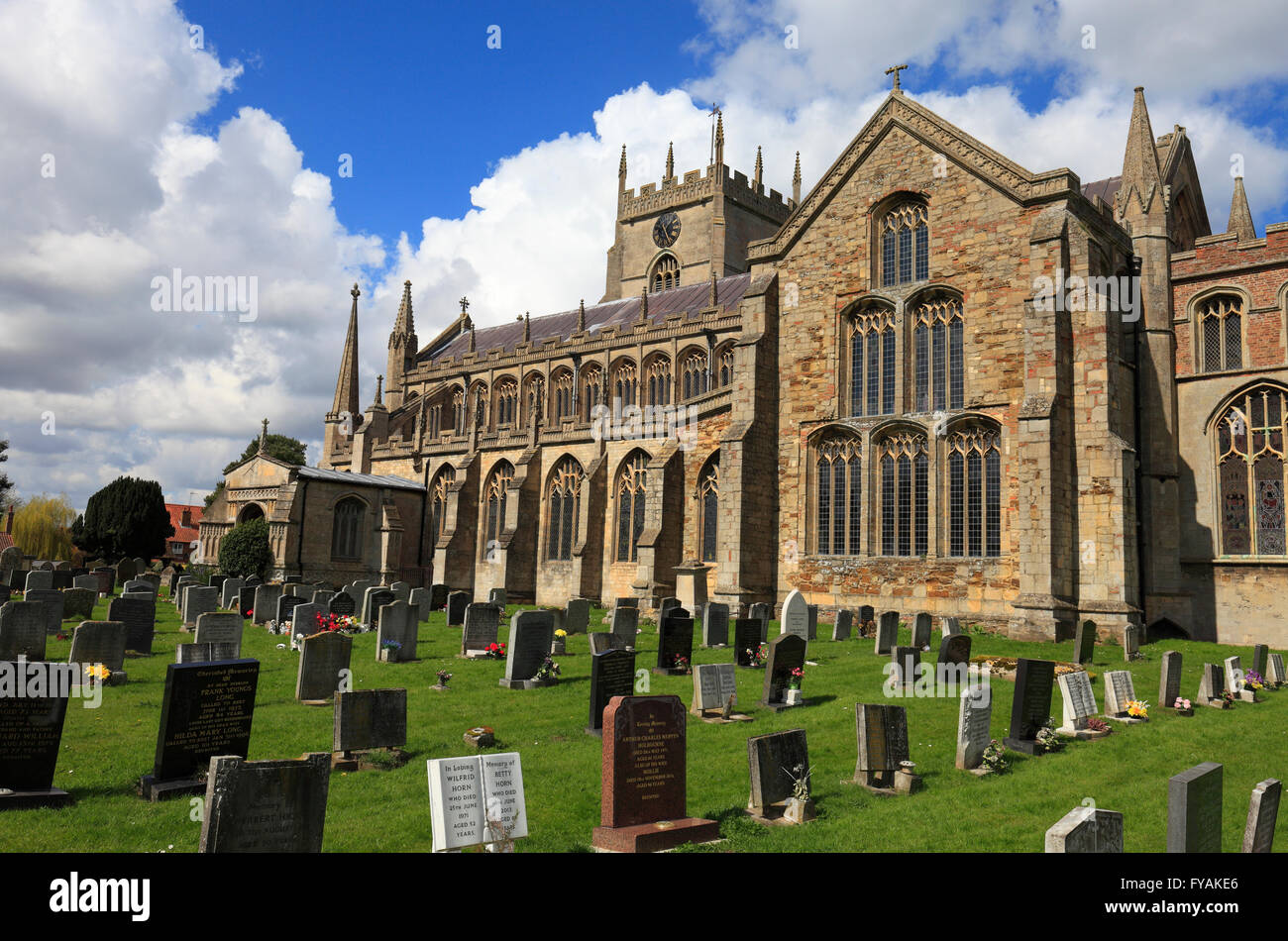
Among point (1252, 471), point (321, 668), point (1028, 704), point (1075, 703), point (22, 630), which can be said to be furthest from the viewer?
point (1252, 471)

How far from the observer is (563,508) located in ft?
113

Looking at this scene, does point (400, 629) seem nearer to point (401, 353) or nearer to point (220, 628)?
point (220, 628)

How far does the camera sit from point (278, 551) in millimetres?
32594

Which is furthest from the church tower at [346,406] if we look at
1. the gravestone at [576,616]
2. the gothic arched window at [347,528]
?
the gravestone at [576,616]

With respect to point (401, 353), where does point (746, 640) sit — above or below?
below

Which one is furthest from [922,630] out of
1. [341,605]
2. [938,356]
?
[341,605]

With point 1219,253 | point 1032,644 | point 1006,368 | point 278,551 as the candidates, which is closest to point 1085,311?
point 1006,368

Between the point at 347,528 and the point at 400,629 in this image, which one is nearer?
the point at 400,629

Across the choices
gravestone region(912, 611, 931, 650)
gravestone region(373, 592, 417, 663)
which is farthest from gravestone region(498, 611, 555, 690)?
gravestone region(912, 611, 931, 650)

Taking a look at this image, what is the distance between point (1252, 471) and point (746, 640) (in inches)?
626

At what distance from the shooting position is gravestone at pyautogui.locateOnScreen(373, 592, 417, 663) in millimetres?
16234

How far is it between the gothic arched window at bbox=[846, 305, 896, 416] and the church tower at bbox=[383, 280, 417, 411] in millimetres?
32672

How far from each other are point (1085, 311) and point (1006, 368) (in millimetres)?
2217

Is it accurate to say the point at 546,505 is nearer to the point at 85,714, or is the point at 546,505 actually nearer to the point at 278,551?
the point at 278,551
